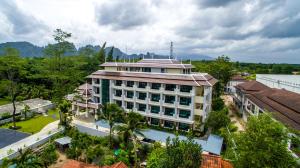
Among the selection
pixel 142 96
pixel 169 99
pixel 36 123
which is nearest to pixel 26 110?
pixel 36 123

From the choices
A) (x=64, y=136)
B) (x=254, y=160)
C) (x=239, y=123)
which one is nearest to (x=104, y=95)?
(x=64, y=136)

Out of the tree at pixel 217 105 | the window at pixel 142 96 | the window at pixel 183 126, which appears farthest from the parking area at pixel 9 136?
the tree at pixel 217 105

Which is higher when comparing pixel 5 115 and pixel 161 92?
pixel 161 92

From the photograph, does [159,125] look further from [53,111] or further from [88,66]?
[88,66]

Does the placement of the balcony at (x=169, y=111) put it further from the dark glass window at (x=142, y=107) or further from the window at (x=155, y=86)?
the dark glass window at (x=142, y=107)

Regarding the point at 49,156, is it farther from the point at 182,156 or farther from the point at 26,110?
the point at 26,110

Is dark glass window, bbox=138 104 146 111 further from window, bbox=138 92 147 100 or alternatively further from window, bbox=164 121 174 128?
window, bbox=164 121 174 128

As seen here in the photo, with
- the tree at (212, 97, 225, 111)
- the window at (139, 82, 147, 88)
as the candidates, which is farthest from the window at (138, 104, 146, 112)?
the tree at (212, 97, 225, 111)
